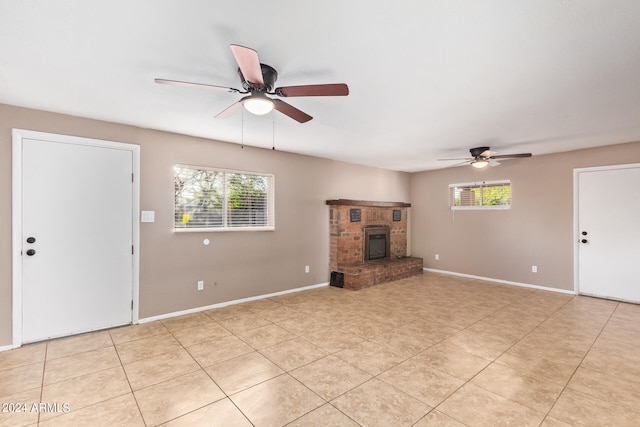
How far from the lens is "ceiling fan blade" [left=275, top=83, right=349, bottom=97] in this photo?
6.21 feet

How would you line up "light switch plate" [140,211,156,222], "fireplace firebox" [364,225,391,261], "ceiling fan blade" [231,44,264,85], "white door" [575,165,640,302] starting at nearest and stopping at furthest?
1. "ceiling fan blade" [231,44,264,85]
2. "light switch plate" [140,211,156,222]
3. "white door" [575,165,640,302]
4. "fireplace firebox" [364,225,391,261]

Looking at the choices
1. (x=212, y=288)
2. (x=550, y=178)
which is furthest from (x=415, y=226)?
(x=212, y=288)

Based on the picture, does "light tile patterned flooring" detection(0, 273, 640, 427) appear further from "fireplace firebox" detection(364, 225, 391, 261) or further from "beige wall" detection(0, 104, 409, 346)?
"fireplace firebox" detection(364, 225, 391, 261)

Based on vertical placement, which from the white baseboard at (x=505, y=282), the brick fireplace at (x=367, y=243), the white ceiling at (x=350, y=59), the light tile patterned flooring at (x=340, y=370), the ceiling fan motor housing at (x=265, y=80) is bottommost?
the light tile patterned flooring at (x=340, y=370)

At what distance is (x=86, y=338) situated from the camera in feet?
10.2

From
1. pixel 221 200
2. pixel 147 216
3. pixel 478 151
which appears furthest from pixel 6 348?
pixel 478 151

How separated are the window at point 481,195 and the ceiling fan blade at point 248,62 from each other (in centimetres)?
550

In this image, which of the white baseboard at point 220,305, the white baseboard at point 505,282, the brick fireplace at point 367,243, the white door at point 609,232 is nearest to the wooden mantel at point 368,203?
the brick fireplace at point 367,243

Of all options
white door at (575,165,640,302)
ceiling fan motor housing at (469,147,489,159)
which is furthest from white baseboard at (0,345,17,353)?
white door at (575,165,640,302)

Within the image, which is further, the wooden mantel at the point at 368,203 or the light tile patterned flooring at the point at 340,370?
the wooden mantel at the point at 368,203

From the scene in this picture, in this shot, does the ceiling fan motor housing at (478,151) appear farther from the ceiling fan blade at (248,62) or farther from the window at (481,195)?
the ceiling fan blade at (248,62)

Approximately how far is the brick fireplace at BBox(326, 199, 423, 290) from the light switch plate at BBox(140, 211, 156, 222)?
9.49 feet

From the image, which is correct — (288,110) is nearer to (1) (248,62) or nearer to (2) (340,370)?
(1) (248,62)

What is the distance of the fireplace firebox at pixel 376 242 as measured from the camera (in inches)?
239
